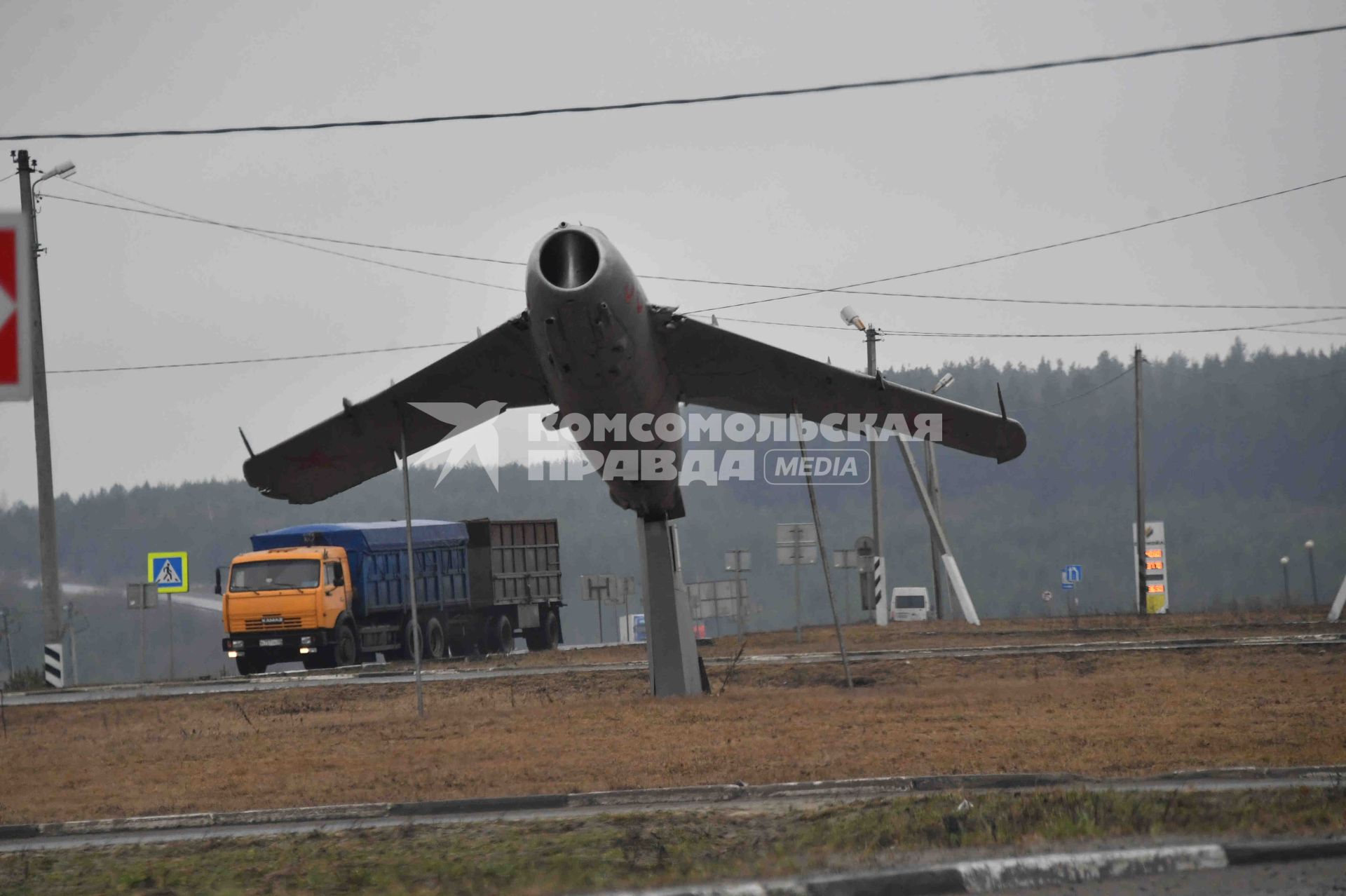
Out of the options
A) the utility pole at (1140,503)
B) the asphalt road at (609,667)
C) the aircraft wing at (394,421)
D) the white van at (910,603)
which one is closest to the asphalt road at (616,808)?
the aircraft wing at (394,421)

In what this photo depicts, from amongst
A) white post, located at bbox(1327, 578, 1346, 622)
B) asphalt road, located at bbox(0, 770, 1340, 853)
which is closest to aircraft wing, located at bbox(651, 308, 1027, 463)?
asphalt road, located at bbox(0, 770, 1340, 853)

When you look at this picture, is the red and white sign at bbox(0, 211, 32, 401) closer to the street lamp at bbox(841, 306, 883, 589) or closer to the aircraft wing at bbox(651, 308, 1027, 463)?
the aircraft wing at bbox(651, 308, 1027, 463)

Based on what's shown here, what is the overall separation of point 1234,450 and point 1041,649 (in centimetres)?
13239

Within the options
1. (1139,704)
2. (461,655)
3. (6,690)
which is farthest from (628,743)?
(461,655)

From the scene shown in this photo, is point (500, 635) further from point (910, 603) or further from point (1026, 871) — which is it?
point (1026, 871)

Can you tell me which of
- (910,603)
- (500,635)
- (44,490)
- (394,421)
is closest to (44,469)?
(44,490)

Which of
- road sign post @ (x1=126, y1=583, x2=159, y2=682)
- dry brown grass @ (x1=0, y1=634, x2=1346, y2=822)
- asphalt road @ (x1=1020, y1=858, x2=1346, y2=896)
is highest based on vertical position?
road sign post @ (x1=126, y1=583, x2=159, y2=682)

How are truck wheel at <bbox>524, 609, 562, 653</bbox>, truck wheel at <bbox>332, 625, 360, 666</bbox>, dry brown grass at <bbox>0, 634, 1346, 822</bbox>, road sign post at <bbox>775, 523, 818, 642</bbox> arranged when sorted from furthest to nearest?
truck wheel at <bbox>524, 609, 562, 653</bbox>, truck wheel at <bbox>332, 625, 360, 666</bbox>, road sign post at <bbox>775, 523, 818, 642</bbox>, dry brown grass at <bbox>0, 634, 1346, 822</bbox>

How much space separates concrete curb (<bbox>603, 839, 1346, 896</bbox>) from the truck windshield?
29.6m

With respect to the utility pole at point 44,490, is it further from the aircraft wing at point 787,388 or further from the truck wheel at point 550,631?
the aircraft wing at point 787,388

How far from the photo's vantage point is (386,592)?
3841 centimetres

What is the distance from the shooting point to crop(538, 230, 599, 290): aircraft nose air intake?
44.8 ft

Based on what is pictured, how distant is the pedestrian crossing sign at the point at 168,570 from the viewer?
4009cm

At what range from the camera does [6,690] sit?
32.0 metres
